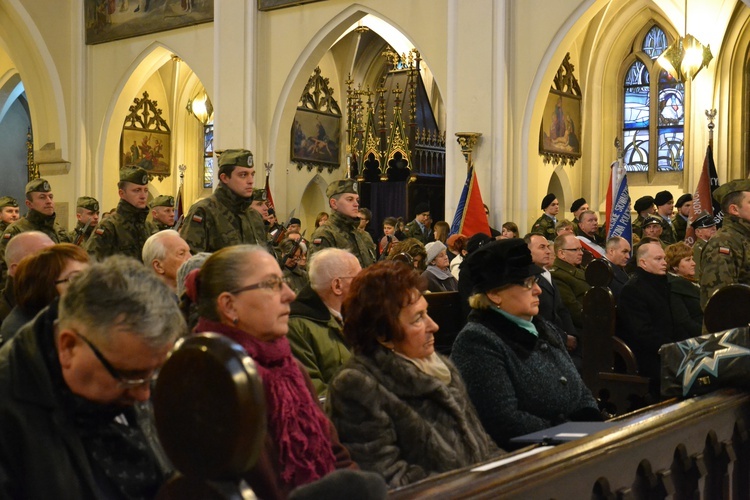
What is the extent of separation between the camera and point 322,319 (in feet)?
12.9

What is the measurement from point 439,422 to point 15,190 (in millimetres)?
23650

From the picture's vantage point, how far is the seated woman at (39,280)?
2949mm

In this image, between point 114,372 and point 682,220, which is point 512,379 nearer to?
point 114,372

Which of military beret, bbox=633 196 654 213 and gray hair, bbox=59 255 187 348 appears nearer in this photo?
gray hair, bbox=59 255 187 348

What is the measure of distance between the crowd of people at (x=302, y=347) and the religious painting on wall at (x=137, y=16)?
1014cm

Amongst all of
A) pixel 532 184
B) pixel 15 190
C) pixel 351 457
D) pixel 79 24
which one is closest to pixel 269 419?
pixel 351 457

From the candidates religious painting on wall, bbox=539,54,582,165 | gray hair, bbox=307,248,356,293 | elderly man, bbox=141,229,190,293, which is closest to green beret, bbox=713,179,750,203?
gray hair, bbox=307,248,356,293

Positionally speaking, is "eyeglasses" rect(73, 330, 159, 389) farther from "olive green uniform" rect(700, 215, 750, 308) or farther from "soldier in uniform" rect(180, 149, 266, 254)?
"olive green uniform" rect(700, 215, 750, 308)

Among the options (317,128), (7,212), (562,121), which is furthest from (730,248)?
(317,128)

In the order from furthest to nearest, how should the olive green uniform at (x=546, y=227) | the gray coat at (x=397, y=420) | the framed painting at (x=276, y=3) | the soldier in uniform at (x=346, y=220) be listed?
the framed painting at (x=276, y=3) < the olive green uniform at (x=546, y=227) < the soldier in uniform at (x=346, y=220) < the gray coat at (x=397, y=420)

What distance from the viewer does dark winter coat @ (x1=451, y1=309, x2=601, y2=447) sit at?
3234mm

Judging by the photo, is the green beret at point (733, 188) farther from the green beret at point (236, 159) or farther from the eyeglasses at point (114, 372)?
the eyeglasses at point (114, 372)

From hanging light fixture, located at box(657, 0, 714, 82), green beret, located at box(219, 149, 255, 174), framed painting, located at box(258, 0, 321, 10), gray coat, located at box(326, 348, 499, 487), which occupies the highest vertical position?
framed painting, located at box(258, 0, 321, 10)

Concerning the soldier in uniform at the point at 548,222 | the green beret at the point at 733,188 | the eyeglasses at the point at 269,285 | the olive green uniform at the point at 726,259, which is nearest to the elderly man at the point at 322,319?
the eyeglasses at the point at 269,285
